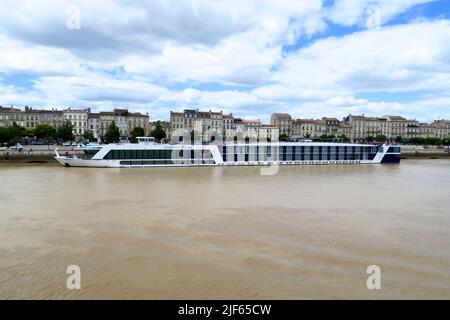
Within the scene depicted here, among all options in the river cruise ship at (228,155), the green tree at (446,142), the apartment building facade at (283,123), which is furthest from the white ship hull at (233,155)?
the green tree at (446,142)

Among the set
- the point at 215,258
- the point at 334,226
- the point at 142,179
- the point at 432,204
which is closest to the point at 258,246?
the point at 215,258

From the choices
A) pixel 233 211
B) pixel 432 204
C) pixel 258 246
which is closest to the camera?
pixel 258 246

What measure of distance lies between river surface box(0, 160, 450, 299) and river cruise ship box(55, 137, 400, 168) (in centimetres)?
1334

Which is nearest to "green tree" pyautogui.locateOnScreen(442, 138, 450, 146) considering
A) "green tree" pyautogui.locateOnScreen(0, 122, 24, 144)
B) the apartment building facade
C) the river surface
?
the apartment building facade

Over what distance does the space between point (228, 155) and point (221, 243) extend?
2674cm

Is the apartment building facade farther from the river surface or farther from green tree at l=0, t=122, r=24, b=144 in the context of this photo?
the river surface

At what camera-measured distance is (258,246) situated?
10.7 meters

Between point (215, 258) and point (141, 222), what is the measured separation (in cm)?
458

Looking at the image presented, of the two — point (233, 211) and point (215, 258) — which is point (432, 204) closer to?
point (233, 211)

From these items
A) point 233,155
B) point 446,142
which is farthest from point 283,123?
point 233,155

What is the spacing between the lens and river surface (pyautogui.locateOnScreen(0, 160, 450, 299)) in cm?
806

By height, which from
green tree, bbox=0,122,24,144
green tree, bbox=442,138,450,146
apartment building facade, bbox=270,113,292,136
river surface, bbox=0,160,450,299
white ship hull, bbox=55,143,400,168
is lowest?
river surface, bbox=0,160,450,299

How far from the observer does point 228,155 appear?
3759 cm

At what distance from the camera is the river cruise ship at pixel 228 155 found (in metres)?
33.5
